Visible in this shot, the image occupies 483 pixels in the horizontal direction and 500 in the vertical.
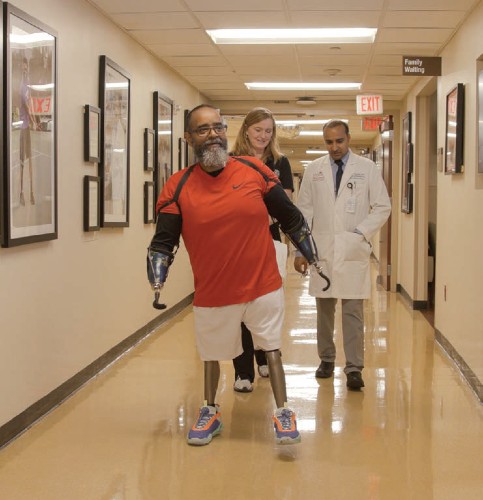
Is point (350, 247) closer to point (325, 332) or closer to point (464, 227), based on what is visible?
point (325, 332)

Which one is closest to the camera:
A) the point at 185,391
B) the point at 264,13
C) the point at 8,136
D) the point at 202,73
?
the point at 8,136

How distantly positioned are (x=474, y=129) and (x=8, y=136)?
9.43 feet

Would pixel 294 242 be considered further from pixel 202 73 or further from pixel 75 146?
pixel 202 73

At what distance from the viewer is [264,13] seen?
5.41m

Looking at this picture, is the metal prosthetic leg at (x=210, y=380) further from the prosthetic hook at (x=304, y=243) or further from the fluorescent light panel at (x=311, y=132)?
the fluorescent light panel at (x=311, y=132)

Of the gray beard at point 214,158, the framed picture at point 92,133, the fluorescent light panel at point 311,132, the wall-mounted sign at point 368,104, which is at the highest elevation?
the fluorescent light panel at point 311,132

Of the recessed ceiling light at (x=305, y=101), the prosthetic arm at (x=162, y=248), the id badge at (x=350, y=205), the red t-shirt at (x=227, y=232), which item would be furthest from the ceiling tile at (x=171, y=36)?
the recessed ceiling light at (x=305, y=101)

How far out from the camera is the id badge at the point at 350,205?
15.0 feet

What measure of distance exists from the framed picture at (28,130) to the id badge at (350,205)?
1.65 metres

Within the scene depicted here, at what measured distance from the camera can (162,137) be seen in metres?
7.17

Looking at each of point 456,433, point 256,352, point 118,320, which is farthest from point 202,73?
point 456,433

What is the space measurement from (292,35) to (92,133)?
2.08m

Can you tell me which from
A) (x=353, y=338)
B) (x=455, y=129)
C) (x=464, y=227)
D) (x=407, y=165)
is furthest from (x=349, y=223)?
(x=407, y=165)

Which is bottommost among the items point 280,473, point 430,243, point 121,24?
point 280,473
